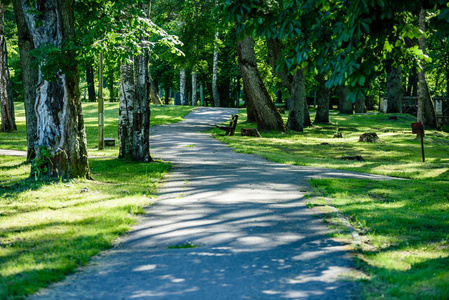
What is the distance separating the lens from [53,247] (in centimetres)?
643

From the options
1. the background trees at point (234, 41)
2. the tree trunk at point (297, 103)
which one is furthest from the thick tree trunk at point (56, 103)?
the tree trunk at point (297, 103)

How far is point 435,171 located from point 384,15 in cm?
1098

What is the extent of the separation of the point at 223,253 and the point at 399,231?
3.08 metres

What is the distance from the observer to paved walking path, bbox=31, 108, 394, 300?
4902 millimetres

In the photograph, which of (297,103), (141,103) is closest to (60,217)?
(141,103)

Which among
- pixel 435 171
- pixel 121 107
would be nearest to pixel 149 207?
pixel 121 107

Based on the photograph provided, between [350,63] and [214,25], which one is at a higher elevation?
[214,25]

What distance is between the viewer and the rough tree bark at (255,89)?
26656 mm

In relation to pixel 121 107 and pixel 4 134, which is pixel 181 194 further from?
pixel 4 134

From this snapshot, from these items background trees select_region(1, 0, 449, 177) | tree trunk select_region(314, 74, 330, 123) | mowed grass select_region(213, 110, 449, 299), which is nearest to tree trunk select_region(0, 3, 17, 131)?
background trees select_region(1, 0, 449, 177)

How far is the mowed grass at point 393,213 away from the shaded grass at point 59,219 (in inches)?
132

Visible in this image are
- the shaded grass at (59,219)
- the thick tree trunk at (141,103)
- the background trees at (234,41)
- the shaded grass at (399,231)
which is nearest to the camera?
the shaded grass at (399,231)

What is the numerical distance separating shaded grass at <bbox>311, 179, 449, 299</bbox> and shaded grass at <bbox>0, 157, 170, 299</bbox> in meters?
3.48

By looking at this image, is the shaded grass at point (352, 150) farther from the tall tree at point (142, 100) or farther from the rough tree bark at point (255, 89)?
the tall tree at point (142, 100)
